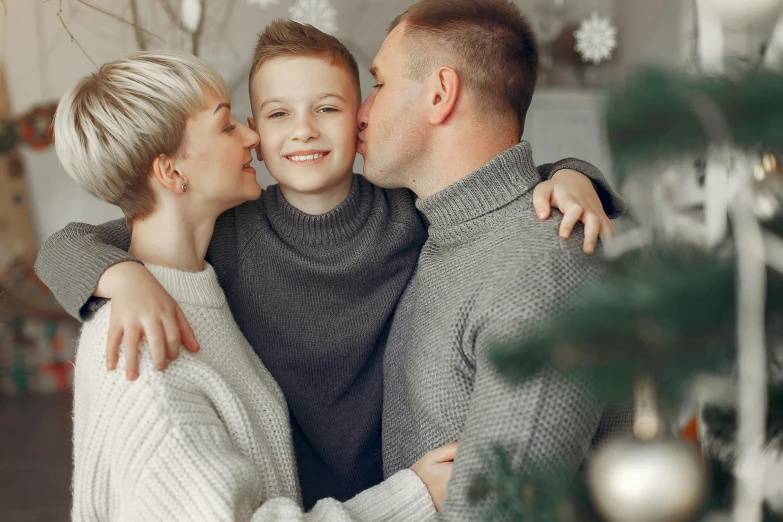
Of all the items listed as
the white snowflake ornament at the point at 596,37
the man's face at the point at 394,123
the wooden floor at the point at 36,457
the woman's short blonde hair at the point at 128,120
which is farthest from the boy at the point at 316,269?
the white snowflake ornament at the point at 596,37

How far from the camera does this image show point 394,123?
151cm

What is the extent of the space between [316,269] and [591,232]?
64cm

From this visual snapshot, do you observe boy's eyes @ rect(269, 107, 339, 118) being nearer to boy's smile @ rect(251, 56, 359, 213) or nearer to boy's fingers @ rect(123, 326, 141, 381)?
boy's smile @ rect(251, 56, 359, 213)

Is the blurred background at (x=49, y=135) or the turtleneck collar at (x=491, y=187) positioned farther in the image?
the blurred background at (x=49, y=135)

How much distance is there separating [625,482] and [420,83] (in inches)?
42.3

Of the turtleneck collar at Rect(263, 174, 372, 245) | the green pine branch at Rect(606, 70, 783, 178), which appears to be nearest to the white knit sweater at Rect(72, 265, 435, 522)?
the turtleneck collar at Rect(263, 174, 372, 245)

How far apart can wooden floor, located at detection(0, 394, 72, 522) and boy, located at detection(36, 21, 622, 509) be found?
116cm

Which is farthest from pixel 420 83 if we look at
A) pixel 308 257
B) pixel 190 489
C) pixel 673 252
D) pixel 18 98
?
pixel 18 98

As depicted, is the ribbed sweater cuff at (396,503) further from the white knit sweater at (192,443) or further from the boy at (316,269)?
the boy at (316,269)

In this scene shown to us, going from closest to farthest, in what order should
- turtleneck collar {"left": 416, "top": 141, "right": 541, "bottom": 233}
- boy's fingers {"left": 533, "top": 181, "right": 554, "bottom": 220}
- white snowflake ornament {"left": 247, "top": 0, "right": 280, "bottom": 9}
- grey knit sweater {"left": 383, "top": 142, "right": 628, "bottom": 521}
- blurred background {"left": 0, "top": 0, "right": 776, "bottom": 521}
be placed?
grey knit sweater {"left": 383, "top": 142, "right": 628, "bottom": 521}
boy's fingers {"left": 533, "top": 181, "right": 554, "bottom": 220}
turtleneck collar {"left": 416, "top": 141, "right": 541, "bottom": 233}
blurred background {"left": 0, "top": 0, "right": 776, "bottom": 521}
white snowflake ornament {"left": 247, "top": 0, "right": 280, "bottom": 9}

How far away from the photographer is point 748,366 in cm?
53

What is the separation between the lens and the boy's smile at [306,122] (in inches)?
62.5

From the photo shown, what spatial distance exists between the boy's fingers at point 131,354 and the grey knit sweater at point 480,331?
1.65ft

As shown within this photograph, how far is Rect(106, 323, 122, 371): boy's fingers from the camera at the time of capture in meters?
1.17
